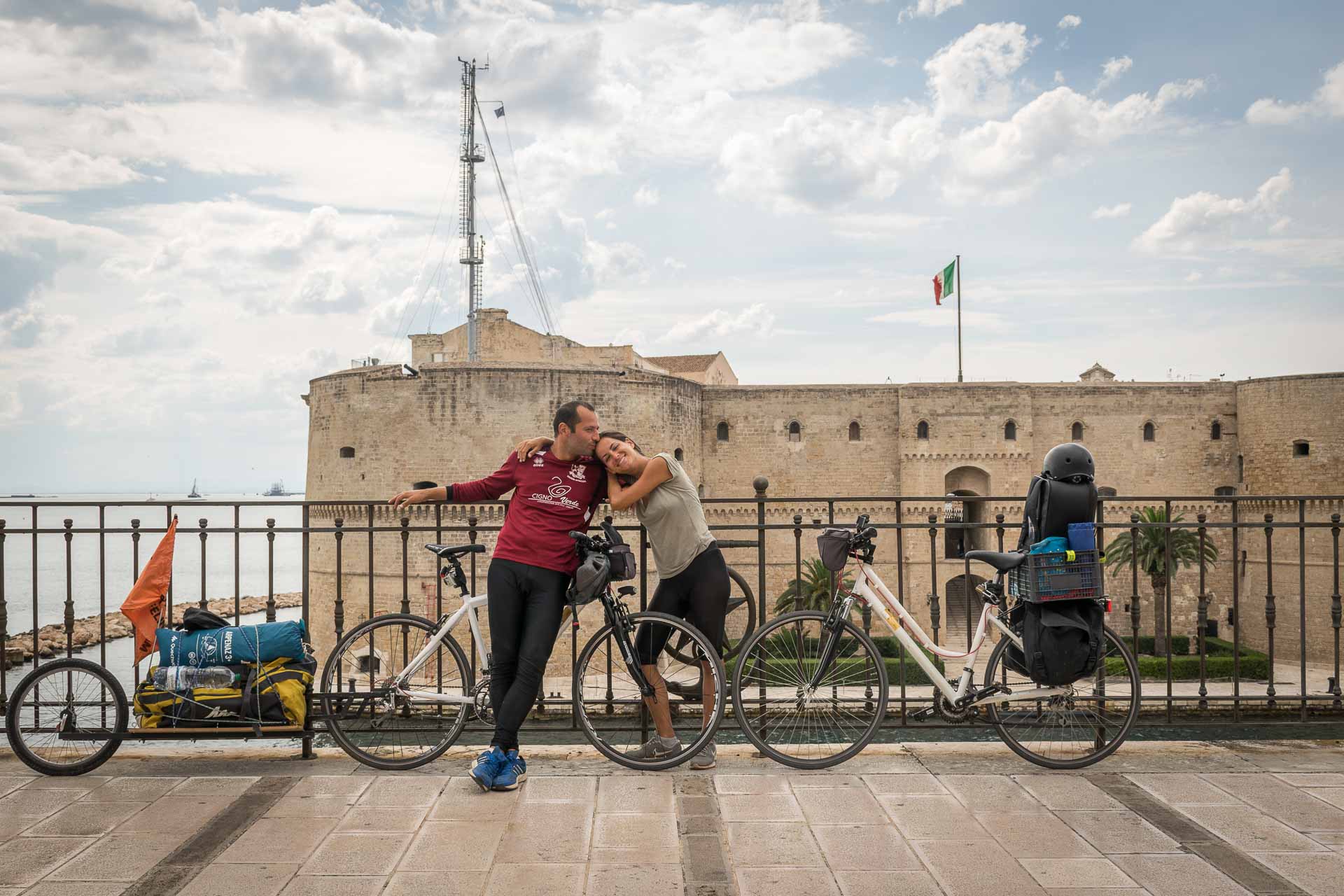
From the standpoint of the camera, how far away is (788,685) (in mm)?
4828

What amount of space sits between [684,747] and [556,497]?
131cm

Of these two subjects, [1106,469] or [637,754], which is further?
[1106,469]

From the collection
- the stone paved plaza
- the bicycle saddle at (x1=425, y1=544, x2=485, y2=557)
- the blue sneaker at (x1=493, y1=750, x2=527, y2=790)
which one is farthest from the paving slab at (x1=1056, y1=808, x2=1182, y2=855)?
the bicycle saddle at (x1=425, y1=544, x2=485, y2=557)

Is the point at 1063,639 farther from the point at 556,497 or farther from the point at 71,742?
the point at 71,742

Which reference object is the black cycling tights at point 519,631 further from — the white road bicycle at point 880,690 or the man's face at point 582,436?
the white road bicycle at point 880,690

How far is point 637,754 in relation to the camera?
15.5 feet

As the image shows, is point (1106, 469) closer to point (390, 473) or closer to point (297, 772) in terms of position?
point (390, 473)

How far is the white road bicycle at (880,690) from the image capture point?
4660mm

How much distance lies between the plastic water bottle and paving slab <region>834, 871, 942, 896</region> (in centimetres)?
294

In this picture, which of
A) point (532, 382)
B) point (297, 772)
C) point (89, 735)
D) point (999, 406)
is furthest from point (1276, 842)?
point (999, 406)

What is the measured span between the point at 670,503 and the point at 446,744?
1.54m

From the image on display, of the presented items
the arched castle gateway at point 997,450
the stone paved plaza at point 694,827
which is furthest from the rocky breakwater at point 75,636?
the stone paved plaza at point 694,827

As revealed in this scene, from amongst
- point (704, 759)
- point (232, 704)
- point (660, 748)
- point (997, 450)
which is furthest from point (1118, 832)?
point (997, 450)

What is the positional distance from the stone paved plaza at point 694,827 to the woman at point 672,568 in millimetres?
238
